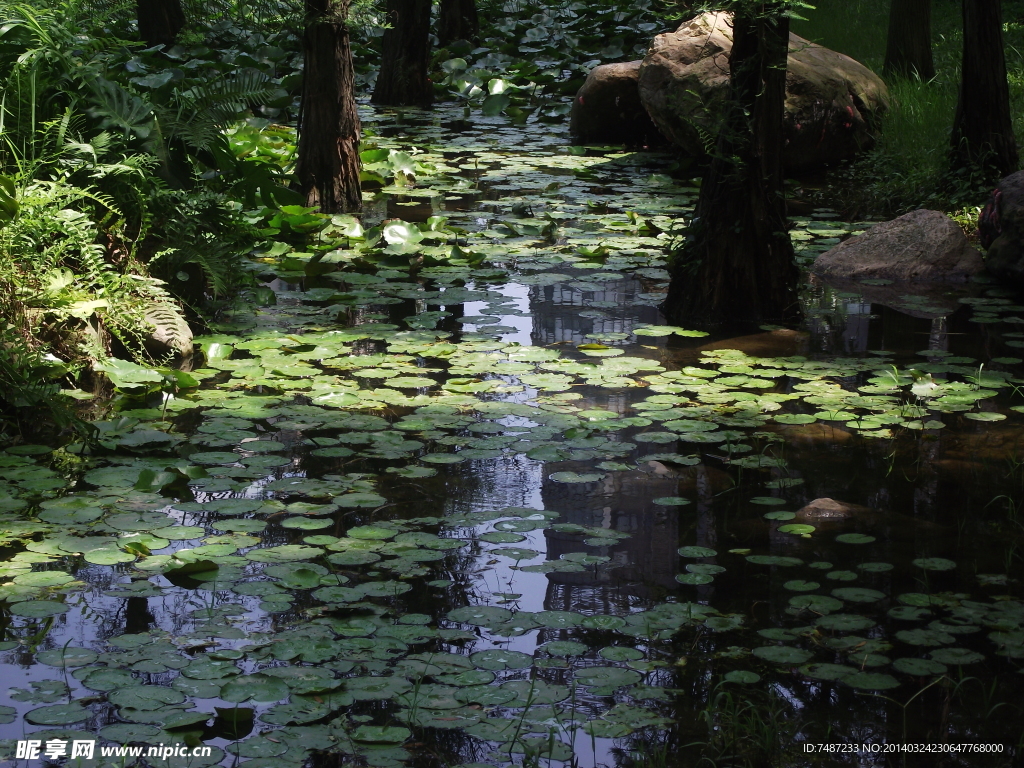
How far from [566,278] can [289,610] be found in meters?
3.39

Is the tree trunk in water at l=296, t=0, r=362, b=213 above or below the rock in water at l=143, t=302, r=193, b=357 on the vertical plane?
above

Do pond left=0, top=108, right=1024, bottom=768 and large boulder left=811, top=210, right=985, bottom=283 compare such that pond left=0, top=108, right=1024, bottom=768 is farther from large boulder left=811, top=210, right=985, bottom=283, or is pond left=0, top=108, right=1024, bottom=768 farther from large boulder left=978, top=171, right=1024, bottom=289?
large boulder left=811, top=210, right=985, bottom=283

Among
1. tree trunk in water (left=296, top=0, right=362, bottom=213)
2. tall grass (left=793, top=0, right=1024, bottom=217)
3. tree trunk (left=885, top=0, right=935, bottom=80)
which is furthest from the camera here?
tree trunk (left=885, top=0, right=935, bottom=80)

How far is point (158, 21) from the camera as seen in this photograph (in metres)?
13.0

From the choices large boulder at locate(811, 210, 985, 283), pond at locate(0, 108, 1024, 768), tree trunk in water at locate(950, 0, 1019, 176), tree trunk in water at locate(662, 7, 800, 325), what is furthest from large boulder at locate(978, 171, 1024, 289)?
tree trunk in water at locate(662, 7, 800, 325)

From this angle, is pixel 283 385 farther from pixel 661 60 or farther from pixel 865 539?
pixel 661 60

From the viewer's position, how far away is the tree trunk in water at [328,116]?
6.49m

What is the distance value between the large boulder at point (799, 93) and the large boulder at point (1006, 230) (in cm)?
255

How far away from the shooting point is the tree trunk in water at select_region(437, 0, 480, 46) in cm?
1455

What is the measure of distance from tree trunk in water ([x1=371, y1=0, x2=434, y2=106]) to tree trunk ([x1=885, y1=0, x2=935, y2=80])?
4.77m

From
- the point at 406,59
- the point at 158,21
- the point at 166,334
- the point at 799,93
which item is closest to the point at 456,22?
the point at 406,59

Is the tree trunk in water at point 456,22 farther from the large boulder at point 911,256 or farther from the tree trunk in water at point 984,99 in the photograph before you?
the large boulder at point 911,256

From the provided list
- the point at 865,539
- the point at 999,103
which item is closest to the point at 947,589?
the point at 865,539

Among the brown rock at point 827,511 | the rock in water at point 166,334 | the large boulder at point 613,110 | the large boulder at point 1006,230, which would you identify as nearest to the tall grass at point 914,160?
the large boulder at point 1006,230
